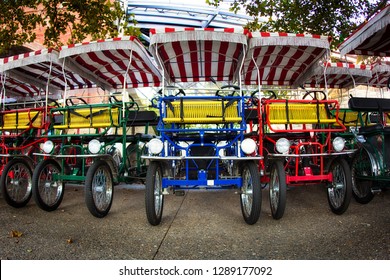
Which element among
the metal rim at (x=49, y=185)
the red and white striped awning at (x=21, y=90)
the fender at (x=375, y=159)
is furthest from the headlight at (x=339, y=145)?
the red and white striped awning at (x=21, y=90)

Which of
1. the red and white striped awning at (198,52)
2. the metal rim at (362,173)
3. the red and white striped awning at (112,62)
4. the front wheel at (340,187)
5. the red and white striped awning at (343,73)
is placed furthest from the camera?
the red and white striped awning at (343,73)

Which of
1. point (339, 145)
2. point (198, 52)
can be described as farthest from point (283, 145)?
point (198, 52)

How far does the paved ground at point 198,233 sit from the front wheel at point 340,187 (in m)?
0.14

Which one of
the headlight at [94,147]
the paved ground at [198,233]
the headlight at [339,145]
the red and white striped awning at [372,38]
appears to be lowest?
the paved ground at [198,233]

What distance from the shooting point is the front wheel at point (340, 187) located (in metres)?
3.99

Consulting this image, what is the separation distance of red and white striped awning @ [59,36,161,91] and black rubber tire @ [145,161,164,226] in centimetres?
163

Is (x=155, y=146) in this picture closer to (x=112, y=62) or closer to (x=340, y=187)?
(x=340, y=187)

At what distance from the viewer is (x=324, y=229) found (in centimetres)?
363

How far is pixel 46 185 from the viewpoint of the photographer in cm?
463

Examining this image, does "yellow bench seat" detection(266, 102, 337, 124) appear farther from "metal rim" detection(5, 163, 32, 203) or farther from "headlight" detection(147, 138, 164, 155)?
"metal rim" detection(5, 163, 32, 203)

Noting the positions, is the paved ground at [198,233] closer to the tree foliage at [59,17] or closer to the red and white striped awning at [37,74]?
the red and white striped awning at [37,74]

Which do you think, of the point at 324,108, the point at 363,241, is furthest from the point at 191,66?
the point at 363,241

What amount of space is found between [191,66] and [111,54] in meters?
1.55

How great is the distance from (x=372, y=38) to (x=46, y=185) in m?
6.07
